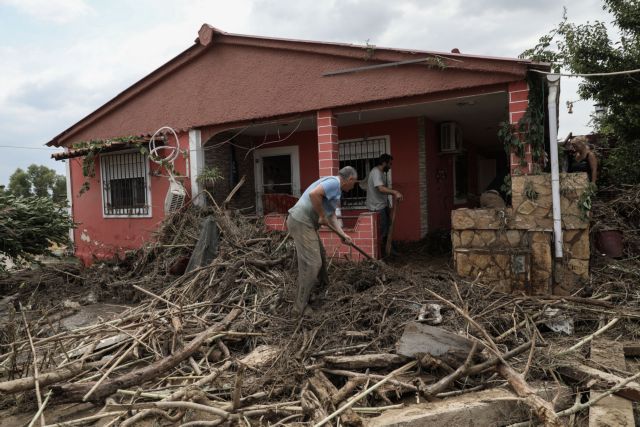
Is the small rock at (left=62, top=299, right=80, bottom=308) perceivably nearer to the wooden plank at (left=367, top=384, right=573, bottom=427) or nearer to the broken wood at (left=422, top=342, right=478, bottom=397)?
the wooden plank at (left=367, top=384, right=573, bottom=427)

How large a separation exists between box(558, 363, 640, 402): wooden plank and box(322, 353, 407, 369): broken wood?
1.35 meters

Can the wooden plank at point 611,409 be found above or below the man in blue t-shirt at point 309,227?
below

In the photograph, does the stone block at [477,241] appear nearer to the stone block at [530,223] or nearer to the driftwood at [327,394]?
the stone block at [530,223]

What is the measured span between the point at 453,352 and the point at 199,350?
2.41 meters

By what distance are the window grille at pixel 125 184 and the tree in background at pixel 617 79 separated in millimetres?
10096

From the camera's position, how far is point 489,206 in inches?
263

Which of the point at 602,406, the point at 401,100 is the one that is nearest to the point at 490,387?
the point at 602,406

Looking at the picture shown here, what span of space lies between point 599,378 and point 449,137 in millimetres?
6964

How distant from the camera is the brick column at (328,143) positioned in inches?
304

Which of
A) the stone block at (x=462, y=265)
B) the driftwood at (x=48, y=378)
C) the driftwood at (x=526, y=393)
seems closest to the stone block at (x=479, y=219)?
the stone block at (x=462, y=265)

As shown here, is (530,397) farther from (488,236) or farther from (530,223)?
(530,223)

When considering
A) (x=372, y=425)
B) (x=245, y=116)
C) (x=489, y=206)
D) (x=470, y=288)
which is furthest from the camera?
(x=245, y=116)

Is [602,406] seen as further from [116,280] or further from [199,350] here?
[116,280]

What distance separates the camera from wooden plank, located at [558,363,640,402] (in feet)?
11.3
